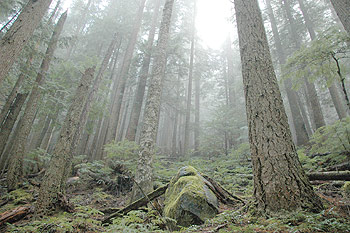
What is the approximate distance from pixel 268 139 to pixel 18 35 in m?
7.00

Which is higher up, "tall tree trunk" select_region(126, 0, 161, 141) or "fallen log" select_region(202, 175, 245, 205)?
"tall tree trunk" select_region(126, 0, 161, 141)

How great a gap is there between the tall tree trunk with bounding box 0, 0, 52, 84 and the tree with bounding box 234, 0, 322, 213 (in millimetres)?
6072

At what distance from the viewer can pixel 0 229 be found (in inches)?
141

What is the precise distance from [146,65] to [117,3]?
12.0 meters

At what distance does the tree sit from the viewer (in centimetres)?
277

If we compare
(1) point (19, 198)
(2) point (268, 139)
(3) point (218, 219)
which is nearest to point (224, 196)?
(3) point (218, 219)

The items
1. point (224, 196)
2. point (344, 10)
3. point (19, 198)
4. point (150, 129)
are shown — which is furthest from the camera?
point (150, 129)

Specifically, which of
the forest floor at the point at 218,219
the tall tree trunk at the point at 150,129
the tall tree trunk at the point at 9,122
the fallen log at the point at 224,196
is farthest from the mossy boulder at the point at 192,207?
the tall tree trunk at the point at 9,122

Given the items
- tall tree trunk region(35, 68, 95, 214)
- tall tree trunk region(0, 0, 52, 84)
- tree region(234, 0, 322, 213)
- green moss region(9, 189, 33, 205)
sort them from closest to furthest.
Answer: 1. tree region(234, 0, 322, 213)
2. tall tree trunk region(35, 68, 95, 214)
3. tall tree trunk region(0, 0, 52, 84)
4. green moss region(9, 189, 33, 205)

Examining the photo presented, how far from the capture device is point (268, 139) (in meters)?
3.15

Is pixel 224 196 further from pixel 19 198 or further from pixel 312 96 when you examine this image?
pixel 312 96

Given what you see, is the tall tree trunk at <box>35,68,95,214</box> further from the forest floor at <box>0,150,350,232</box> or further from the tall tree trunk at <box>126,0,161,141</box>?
the tall tree trunk at <box>126,0,161,141</box>

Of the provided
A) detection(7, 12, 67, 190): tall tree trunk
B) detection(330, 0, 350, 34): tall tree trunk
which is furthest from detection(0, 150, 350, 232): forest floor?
detection(330, 0, 350, 34): tall tree trunk

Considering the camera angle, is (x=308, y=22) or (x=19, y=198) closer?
(x=19, y=198)
